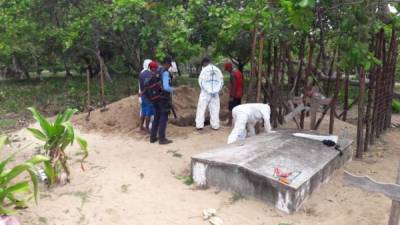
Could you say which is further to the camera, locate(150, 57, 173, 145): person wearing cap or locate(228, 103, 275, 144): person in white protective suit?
locate(150, 57, 173, 145): person wearing cap

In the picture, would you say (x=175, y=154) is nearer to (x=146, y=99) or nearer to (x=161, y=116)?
(x=161, y=116)

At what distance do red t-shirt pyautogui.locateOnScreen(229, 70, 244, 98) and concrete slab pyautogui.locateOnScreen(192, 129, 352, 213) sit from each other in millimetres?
3153

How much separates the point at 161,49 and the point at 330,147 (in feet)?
13.9

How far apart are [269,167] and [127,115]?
527 centimetres

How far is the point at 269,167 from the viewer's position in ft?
18.1

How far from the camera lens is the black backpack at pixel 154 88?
8.03 metres

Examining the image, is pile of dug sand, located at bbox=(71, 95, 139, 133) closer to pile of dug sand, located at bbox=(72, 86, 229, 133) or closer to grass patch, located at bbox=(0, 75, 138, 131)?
pile of dug sand, located at bbox=(72, 86, 229, 133)

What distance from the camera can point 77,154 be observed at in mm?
7598

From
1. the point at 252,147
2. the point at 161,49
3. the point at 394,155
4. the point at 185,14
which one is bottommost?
the point at 394,155

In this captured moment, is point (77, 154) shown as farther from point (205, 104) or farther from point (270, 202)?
point (270, 202)

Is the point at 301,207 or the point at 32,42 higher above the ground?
the point at 32,42

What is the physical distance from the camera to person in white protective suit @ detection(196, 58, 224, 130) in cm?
911

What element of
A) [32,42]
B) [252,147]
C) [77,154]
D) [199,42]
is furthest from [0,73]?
[252,147]

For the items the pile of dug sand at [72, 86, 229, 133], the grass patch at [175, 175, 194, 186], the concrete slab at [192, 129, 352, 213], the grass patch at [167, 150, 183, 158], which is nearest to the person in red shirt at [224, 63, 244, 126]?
the pile of dug sand at [72, 86, 229, 133]
